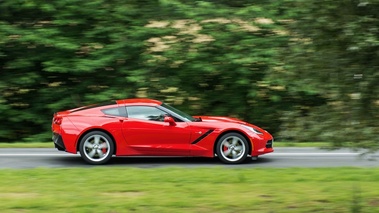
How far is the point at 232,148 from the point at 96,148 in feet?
8.87

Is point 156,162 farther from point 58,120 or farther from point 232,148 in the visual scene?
point 58,120

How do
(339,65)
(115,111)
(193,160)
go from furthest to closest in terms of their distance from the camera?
(193,160) → (115,111) → (339,65)

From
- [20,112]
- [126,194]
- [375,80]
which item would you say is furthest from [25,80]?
[375,80]

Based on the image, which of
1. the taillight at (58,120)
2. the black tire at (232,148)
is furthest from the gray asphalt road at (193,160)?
the taillight at (58,120)

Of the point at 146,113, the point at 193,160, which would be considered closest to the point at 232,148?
the point at 193,160

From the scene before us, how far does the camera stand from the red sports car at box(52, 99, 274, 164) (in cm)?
1245

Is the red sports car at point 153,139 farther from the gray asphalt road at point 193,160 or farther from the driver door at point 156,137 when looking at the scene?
the gray asphalt road at point 193,160

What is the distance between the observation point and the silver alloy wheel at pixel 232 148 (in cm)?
1249

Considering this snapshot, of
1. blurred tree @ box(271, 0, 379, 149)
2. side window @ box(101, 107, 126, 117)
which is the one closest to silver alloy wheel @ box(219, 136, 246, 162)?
side window @ box(101, 107, 126, 117)

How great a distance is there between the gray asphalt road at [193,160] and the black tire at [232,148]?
19cm

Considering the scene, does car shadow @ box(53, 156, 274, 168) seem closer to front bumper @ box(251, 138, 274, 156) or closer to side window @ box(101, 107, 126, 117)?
front bumper @ box(251, 138, 274, 156)

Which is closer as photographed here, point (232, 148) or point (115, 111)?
point (232, 148)

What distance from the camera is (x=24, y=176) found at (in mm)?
9820

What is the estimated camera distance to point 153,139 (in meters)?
12.5
